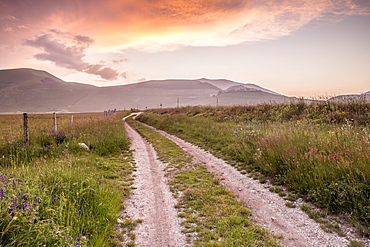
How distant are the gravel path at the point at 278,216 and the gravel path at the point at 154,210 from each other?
2.22 meters

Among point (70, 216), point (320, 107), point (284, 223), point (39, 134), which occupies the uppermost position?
point (320, 107)

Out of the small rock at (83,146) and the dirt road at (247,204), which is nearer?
the dirt road at (247,204)

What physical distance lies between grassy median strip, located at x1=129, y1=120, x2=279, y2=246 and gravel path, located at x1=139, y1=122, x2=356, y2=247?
1.12ft

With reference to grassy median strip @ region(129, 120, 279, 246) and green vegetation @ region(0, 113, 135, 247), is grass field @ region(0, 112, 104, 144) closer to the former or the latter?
green vegetation @ region(0, 113, 135, 247)

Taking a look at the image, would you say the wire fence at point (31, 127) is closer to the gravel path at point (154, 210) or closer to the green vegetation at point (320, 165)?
the gravel path at point (154, 210)

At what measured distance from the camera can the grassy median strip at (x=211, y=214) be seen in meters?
4.10

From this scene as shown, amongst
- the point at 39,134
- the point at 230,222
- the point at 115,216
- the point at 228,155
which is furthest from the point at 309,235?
the point at 39,134

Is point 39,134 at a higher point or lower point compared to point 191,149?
higher

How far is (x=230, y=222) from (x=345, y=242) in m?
2.37

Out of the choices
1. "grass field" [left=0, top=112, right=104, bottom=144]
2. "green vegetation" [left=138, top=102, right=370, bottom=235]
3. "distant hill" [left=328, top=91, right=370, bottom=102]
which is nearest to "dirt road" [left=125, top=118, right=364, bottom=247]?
"green vegetation" [left=138, top=102, right=370, bottom=235]

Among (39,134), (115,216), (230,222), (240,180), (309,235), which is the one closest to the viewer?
(309,235)

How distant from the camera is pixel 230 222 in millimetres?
4652

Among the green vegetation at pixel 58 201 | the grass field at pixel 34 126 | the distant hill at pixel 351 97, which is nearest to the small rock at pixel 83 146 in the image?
the green vegetation at pixel 58 201

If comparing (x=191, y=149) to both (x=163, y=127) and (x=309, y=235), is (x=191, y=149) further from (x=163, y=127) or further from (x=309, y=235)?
(x=163, y=127)
